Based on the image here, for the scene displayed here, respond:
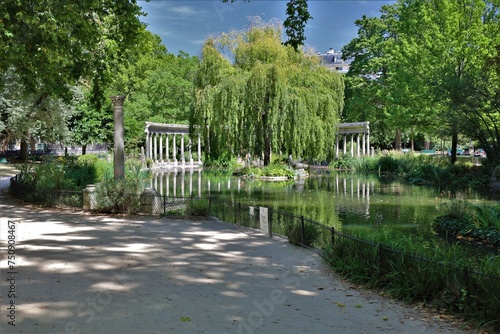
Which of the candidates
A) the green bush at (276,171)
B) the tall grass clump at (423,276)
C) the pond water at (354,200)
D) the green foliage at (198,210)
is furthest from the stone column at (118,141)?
the green bush at (276,171)

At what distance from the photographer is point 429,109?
3509 cm

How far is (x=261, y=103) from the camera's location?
31.5 meters

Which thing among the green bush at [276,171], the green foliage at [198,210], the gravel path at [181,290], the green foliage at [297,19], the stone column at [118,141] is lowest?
the gravel path at [181,290]

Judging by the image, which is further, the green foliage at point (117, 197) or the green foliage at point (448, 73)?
the green foliage at point (448, 73)

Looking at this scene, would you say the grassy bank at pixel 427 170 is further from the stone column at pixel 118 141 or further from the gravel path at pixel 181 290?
the gravel path at pixel 181 290

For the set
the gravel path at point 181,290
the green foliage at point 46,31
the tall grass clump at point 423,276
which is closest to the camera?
the gravel path at point 181,290

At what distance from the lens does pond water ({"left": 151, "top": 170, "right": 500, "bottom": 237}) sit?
15.2 m

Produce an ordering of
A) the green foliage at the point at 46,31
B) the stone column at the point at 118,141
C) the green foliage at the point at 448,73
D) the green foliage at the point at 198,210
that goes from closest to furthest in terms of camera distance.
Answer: the green foliage at the point at 46,31
the green foliage at the point at 198,210
the stone column at the point at 118,141
the green foliage at the point at 448,73

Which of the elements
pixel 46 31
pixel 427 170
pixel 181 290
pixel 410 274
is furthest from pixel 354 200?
pixel 181 290

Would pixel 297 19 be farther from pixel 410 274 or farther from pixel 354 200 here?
pixel 354 200

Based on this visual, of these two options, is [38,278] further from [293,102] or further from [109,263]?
[293,102]

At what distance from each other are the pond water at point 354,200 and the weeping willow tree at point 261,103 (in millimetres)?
3240

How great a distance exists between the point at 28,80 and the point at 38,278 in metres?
11.0

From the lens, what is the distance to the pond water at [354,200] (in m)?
15.2
